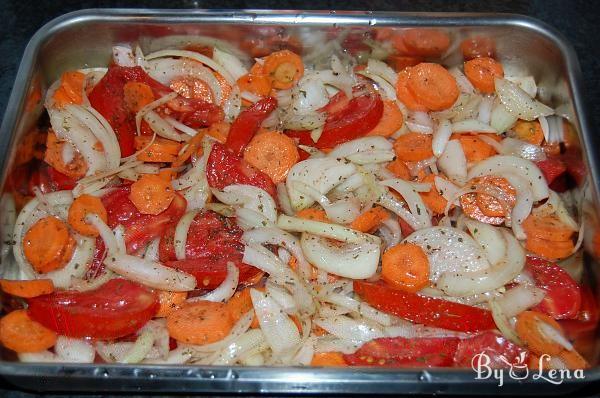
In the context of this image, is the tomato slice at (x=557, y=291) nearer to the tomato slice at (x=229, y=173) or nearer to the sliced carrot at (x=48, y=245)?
the tomato slice at (x=229, y=173)

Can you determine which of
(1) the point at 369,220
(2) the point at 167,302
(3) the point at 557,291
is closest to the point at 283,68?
(1) the point at 369,220

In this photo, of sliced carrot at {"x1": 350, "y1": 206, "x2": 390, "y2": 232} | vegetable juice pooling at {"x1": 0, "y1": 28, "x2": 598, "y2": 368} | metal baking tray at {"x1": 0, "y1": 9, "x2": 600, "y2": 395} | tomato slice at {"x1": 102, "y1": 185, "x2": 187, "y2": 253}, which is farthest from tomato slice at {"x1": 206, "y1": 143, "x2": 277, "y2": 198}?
metal baking tray at {"x1": 0, "y1": 9, "x2": 600, "y2": 395}

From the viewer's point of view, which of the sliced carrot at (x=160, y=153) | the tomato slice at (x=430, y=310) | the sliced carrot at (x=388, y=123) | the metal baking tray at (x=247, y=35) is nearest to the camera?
A: the tomato slice at (x=430, y=310)

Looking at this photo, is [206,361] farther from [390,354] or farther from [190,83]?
[190,83]

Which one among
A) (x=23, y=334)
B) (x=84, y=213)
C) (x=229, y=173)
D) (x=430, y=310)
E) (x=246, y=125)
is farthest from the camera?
(x=246, y=125)

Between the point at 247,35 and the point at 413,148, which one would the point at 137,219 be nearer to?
the point at 247,35

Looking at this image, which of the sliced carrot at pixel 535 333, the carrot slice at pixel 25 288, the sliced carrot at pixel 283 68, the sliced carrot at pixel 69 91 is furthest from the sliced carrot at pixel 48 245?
the sliced carrot at pixel 535 333

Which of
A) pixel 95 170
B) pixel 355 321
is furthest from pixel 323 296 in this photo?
pixel 95 170
